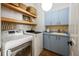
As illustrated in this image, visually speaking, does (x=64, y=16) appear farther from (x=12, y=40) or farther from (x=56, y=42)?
(x=12, y=40)

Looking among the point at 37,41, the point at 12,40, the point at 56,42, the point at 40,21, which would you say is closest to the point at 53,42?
the point at 56,42

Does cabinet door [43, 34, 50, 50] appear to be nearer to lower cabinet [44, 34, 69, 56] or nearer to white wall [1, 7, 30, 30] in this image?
lower cabinet [44, 34, 69, 56]

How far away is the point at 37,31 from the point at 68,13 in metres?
0.43

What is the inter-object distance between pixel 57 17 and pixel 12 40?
61cm

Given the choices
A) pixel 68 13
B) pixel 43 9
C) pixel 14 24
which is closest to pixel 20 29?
pixel 14 24

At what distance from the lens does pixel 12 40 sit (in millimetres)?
956

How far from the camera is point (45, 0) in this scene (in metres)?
0.83

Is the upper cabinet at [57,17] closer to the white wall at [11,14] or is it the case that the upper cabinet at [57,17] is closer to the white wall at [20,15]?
the white wall at [20,15]

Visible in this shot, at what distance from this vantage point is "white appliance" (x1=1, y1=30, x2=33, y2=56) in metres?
0.85

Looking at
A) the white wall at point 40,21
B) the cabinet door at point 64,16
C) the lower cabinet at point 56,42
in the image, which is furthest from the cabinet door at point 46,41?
the cabinet door at point 64,16

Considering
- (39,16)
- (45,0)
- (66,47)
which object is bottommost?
(66,47)

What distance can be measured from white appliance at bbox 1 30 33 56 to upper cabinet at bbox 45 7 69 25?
0.30m

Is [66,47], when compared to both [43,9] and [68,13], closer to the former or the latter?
[68,13]

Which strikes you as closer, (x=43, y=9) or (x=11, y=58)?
(x=11, y=58)
